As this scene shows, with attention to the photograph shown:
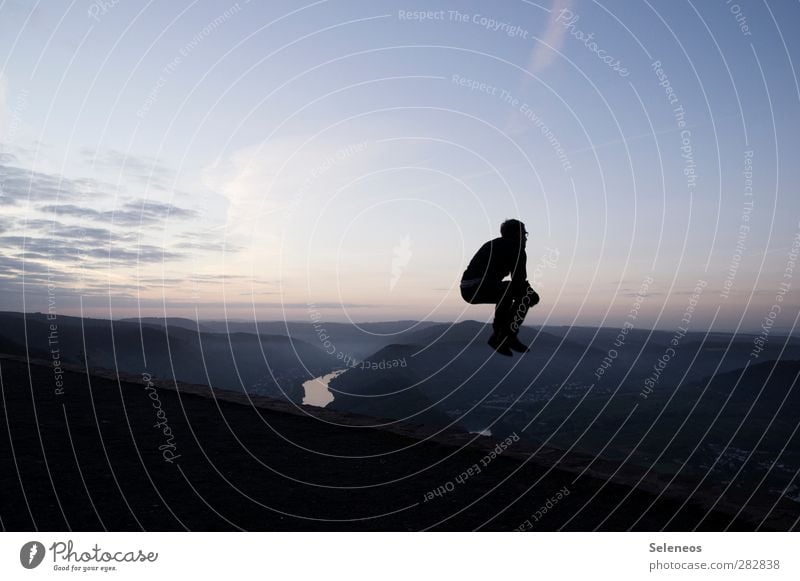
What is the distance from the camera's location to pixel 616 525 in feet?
24.3

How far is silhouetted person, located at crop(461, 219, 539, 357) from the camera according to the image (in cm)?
693

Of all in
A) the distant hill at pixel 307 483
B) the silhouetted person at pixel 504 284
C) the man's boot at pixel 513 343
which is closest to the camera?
the silhouetted person at pixel 504 284

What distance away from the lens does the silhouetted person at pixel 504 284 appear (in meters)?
6.93

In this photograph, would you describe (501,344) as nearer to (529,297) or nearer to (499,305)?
(499,305)

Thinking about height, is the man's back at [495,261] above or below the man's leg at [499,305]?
above

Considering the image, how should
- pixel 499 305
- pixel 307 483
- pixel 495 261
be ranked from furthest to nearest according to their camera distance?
pixel 307 483 < pixel 499 305 < pixel 495 261

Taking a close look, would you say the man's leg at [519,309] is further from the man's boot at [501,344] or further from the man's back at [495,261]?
the man's back at [495,261]

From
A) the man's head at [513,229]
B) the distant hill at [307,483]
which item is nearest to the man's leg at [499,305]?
the man's head at [513,229]

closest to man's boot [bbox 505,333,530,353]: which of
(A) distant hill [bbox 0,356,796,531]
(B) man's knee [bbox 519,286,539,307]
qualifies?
(B) man's knee [bbox 519,286,539,307]

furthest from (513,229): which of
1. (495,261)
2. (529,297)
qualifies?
(529,297)

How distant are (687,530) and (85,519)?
283 inches

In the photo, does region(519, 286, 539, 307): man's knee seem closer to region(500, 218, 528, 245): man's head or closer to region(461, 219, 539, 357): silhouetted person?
region(461, 219, 539, 357): silhouetted person

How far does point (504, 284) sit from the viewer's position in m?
7.08

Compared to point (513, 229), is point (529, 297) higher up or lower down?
lower down
